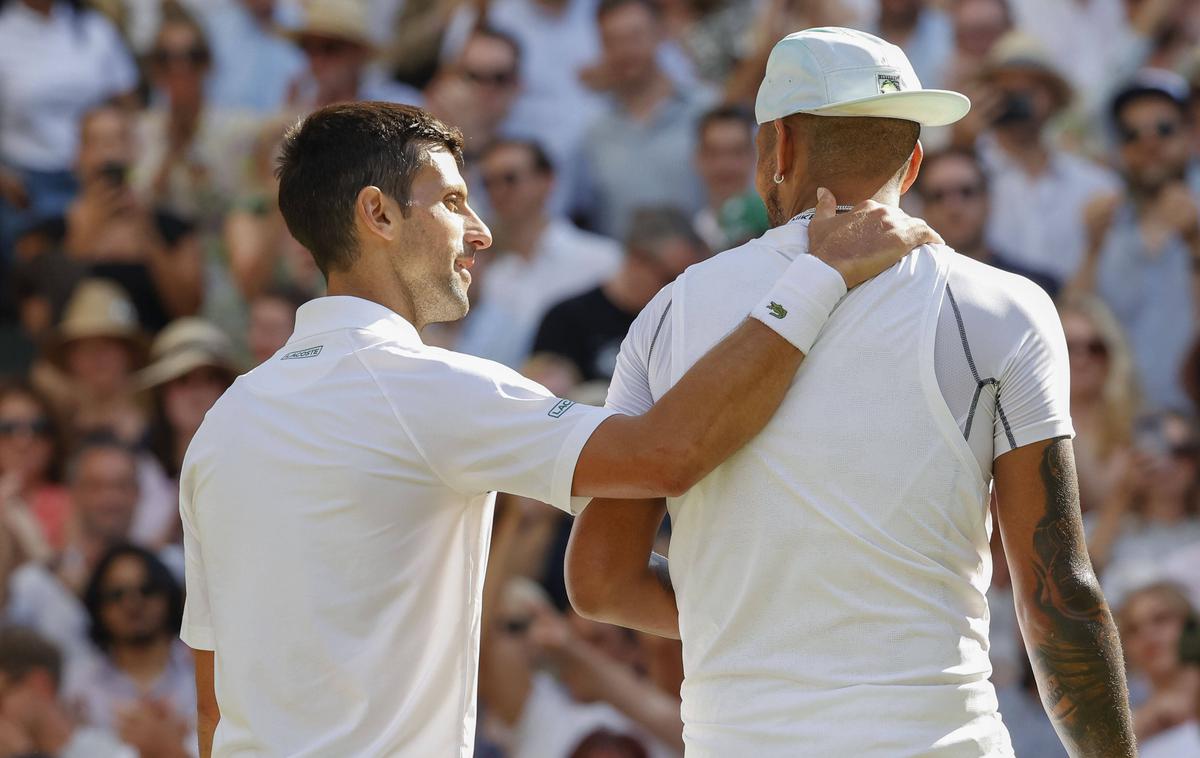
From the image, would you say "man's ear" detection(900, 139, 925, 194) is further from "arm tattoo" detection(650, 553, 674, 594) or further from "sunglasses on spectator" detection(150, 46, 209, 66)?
"sunglasses on spectator" detection(150, 46, 209, 66)

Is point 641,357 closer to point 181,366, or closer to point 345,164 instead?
point 345,164

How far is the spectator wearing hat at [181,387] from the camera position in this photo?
720 centimetres

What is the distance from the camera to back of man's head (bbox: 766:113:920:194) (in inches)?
106

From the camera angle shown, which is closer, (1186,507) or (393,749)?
(393,749)

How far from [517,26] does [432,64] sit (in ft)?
1.73

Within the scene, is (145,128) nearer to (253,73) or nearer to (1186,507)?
→ (253,73)

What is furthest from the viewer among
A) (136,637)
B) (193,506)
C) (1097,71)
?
(1097,71)

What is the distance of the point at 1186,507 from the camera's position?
21.3 ft

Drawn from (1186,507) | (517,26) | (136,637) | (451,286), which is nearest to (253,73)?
(517,26)

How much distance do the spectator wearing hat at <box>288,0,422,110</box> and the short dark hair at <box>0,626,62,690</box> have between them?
303 centimetres

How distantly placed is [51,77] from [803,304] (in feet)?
21.8

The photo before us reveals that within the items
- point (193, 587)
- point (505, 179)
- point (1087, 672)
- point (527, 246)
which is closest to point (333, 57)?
point (505, 179)

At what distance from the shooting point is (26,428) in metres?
7.11

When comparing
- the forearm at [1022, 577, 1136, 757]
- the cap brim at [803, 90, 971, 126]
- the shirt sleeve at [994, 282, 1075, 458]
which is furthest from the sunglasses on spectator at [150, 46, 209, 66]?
the forearm at [1022, 577, 1136, 757]
